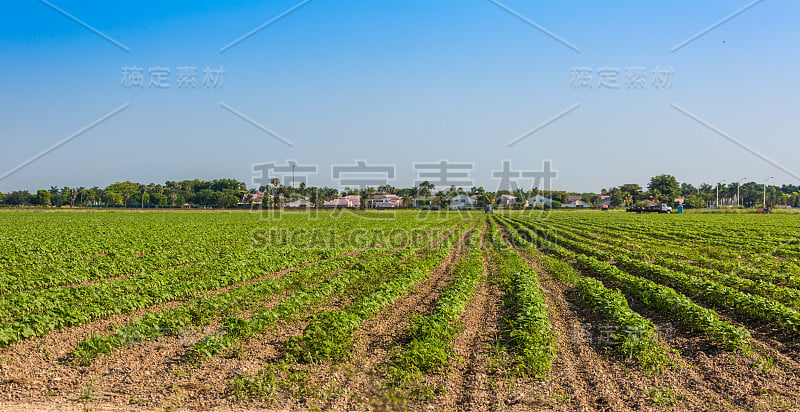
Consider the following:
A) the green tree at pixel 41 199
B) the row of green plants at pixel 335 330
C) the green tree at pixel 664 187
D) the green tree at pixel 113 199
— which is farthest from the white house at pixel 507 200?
the green tree at pixel 41 199

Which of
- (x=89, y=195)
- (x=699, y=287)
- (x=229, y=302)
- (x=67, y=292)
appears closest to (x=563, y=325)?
(x=699, y=287)

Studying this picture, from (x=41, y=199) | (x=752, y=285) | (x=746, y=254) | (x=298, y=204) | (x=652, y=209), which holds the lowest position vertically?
(x=746, y=254)

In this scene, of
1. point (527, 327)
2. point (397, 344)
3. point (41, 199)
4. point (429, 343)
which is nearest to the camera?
point (429, 343)

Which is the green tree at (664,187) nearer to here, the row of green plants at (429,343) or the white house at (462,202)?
the white house at (462,202)

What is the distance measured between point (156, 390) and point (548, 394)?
212 inches

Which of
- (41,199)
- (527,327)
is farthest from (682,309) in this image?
(41,199)

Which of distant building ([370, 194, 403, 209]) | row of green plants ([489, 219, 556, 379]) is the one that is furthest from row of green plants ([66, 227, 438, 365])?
distant building ([370, 194, 403, 209])

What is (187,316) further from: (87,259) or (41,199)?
(41,199)

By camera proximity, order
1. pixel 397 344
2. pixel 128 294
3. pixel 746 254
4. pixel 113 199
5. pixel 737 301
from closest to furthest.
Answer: pixel 397 344 < pixel 737 301 < pixel 128 294 < pixel 746 254 < pixel 113 199

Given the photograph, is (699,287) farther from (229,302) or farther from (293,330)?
(229,302)

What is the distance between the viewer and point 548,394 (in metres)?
6.30

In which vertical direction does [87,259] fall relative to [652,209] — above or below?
below

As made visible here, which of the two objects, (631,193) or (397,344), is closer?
(397,344)

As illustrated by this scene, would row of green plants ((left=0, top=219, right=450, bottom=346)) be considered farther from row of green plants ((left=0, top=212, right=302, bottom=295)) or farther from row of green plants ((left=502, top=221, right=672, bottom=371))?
row of green plants ((left=502, top=221, right=672, bottom=371))
